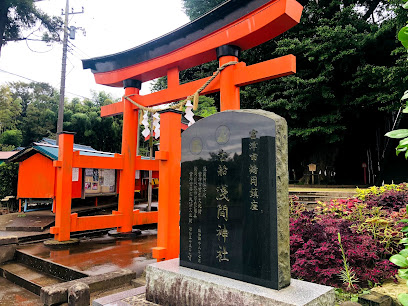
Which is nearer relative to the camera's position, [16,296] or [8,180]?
[16,296]

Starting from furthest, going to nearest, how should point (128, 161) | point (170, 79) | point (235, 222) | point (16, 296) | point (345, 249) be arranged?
1. point (128, 161)
2. point (170, 79)
3. point (16, 296)
4. point (345, 249)
5. point (235, 222)

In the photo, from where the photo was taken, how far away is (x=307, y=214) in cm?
462

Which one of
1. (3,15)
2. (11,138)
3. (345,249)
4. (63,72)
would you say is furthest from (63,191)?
(11,138)

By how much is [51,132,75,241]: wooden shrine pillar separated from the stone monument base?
12.9 feet

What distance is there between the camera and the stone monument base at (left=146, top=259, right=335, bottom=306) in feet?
7.06

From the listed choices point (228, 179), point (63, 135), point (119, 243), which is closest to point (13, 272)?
point (119, 243)

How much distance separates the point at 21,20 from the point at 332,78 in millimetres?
17116

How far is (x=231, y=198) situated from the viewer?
270cm

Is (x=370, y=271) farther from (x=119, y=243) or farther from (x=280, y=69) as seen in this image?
(x=119, y=243)

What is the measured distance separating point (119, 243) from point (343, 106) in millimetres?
13722

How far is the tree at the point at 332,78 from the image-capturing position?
13.2m

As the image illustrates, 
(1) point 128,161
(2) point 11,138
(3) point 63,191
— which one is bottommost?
(3) point 63,191

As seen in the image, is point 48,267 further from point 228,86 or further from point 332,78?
point 332,78

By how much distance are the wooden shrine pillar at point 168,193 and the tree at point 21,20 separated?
1454 cm
